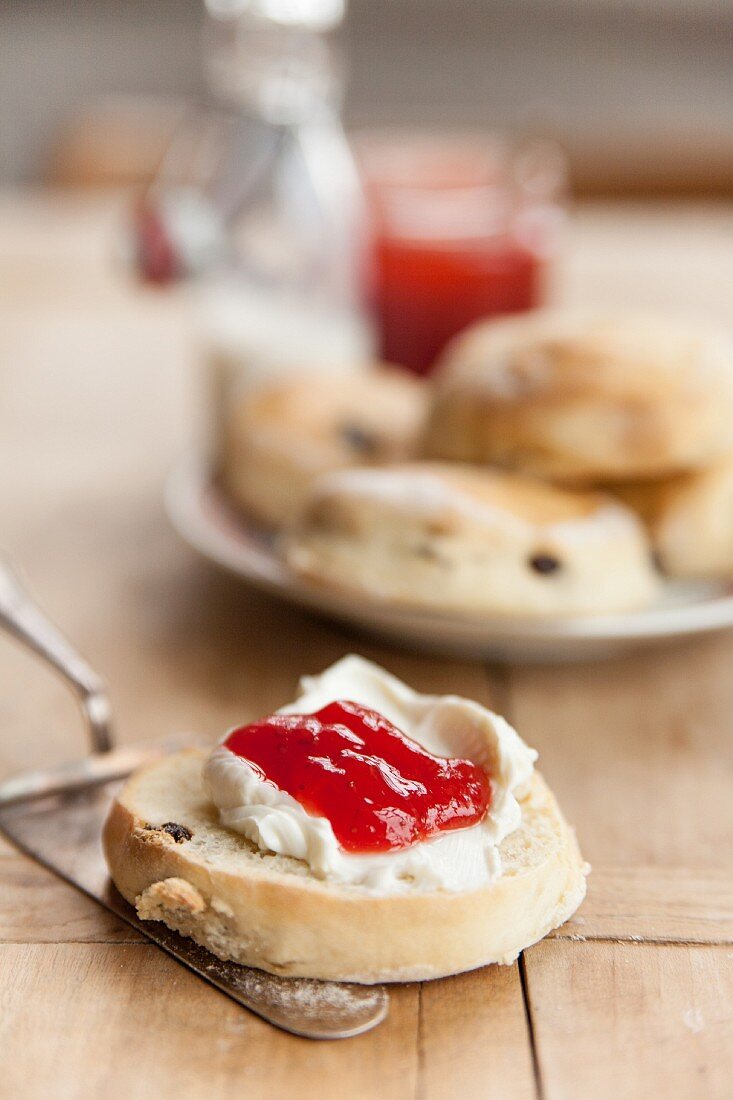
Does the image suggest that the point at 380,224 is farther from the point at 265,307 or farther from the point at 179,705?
the point at 179,705

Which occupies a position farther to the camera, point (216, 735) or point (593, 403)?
point (593, 403)

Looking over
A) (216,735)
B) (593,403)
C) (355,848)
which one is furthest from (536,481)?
(355,848)

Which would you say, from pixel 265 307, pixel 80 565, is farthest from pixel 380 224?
pixel 80 565

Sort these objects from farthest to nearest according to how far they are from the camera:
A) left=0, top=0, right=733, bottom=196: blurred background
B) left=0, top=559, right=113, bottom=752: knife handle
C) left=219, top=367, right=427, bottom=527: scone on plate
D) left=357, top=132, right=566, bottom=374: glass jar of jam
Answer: left=0, top=0, right=733, bottom=196: blurred background
left=357, top=132, right=566, bottom=374: glass jar of jam
left=219, top=367, right=427, bottom=527: scone on plate
left=0, top=559, right=113, bottom=752: knife handle

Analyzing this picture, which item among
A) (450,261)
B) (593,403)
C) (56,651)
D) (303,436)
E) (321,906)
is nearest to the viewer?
(321,906)

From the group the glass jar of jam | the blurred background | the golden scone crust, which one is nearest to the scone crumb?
the golden scone crust

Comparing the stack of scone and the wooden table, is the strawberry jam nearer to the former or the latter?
the wooden table

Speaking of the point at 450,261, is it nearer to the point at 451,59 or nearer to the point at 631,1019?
the point at 631,1019

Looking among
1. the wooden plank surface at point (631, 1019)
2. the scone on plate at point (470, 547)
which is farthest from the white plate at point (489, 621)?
the wooden plank surface at point (631, 1019)
